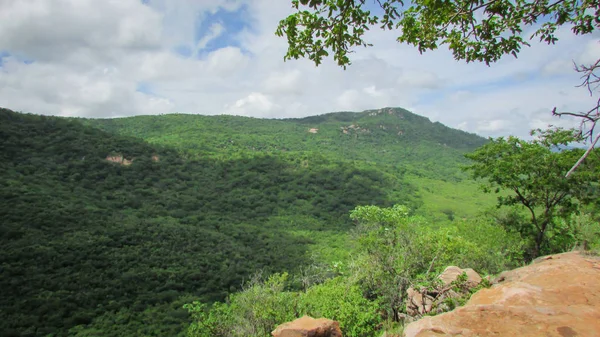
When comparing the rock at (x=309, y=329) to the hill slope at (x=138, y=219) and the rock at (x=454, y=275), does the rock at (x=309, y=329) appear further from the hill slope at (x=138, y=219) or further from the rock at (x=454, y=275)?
the hill slope at (x=138, y=219)

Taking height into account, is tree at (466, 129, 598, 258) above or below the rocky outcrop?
above

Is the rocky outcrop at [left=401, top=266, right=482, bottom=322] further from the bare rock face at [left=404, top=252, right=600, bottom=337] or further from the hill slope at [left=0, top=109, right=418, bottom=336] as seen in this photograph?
the hill slope at [left=0, top=109, right=418, bottom=336]

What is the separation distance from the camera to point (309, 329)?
912 cm

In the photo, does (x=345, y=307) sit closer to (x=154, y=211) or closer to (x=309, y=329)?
(x=309, y=329)

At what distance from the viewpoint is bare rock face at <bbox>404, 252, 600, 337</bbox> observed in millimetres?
4695

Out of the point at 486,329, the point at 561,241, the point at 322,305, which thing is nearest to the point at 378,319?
the point at 322,305

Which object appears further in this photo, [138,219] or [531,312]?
[138,219]

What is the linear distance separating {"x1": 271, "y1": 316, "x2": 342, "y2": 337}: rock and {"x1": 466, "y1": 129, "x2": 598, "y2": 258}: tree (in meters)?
9.36

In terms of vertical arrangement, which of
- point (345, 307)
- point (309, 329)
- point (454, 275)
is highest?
point (454, 275)

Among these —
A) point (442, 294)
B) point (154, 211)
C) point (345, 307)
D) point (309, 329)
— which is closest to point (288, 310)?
point (345, 307)

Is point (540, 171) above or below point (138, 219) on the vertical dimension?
above

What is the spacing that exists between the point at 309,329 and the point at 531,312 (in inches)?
219

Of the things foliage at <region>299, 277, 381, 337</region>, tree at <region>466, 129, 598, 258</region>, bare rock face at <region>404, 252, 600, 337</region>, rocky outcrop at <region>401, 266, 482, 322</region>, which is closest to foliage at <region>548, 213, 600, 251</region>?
tree at <region>466, 129, 598, 258</region>

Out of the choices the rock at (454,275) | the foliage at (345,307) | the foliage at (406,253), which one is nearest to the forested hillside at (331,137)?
the foliage at (406,253)
